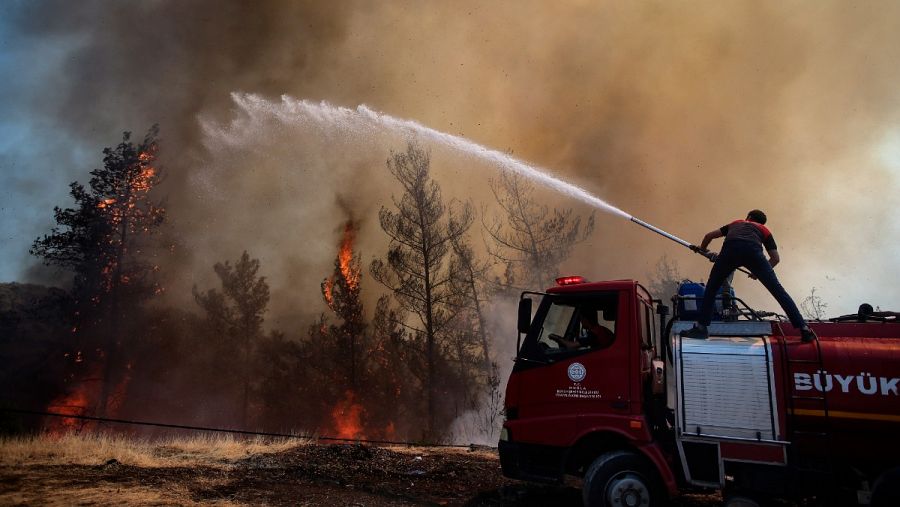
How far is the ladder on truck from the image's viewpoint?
5258mm

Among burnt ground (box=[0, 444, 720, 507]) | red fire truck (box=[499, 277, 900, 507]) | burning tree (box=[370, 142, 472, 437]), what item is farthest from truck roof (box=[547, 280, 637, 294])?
burning tree (box=[370, 142, 472, 437])

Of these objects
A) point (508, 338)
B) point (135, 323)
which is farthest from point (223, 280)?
point (508, 338)

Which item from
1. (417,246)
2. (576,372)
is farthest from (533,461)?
(417,246)

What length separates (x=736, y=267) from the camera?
6316 mm

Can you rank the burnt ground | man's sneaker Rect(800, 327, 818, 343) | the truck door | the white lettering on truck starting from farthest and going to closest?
the burnt ground, the truck door, man's sneaker Rect(800, 327, 818, 343), the white lettering on truck

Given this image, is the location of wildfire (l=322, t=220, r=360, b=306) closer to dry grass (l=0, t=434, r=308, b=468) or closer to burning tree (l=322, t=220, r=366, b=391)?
burning tree (l=322, t=220, r=366, b=391)

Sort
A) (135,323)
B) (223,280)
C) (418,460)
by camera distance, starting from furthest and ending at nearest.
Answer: (223,280) → (135,323) → (418,460)

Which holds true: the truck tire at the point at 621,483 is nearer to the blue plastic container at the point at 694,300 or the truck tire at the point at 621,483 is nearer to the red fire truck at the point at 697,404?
the red fire truck at the point at 697,404

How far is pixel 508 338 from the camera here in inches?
1026

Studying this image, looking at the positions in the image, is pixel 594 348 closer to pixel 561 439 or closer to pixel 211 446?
pixel 561 439

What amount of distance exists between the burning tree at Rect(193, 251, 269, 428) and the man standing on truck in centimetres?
3295

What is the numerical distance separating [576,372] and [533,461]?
1261 millimetres

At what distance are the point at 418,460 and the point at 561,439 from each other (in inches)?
170

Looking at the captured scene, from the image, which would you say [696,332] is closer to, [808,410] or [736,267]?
[736,267]
